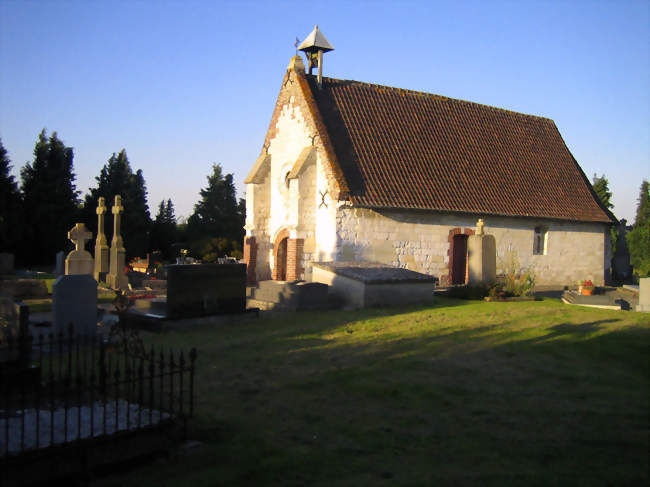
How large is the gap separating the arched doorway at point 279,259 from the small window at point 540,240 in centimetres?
1084

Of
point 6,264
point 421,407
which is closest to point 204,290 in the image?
point 421,407

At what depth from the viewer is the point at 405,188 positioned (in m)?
21.3

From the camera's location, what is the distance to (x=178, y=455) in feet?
17.3

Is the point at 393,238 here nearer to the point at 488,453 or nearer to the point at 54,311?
the point at 54,311

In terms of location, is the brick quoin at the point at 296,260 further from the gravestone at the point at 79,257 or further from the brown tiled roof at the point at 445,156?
the gravestone at the point at 79,257

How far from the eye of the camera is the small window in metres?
24.9

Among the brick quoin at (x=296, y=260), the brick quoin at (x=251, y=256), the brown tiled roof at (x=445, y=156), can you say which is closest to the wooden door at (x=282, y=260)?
the brick quoin at (x=251, y=256)

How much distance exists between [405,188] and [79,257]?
37.8 feet

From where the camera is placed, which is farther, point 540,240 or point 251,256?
point 540,240

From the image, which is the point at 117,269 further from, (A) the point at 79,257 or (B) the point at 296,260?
(B) the point at 296,260

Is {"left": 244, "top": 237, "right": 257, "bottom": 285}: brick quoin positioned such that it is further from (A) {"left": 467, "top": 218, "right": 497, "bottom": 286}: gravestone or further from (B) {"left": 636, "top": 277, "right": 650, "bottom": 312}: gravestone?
(B) {"left": 636, "top": 277, "right": 650, "bottom": 312}: gravestone

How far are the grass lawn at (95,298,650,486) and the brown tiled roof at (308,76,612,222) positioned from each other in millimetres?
10780

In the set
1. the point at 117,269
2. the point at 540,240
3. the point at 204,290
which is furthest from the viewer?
the point at 540,240

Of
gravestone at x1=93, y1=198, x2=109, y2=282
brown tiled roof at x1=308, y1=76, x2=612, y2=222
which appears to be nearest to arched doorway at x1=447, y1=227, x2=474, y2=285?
brown tiled roof at x1=308, y1=76, x2=612, y2=222
